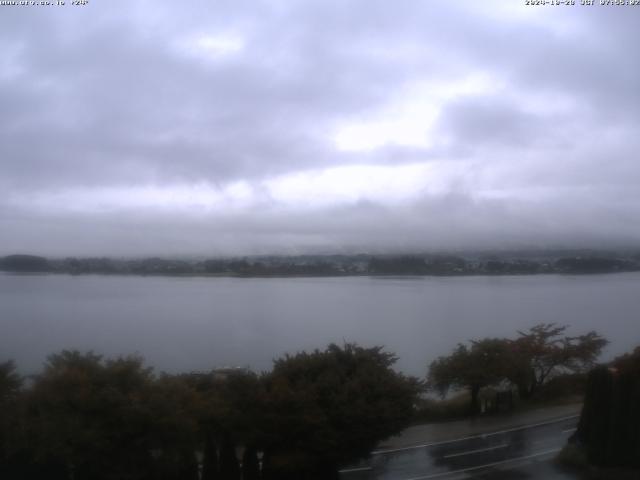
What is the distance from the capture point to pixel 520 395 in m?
25.7

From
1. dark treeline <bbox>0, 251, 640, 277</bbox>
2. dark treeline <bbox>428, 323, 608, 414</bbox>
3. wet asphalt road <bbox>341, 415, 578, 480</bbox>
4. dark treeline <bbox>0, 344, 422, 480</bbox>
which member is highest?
dark treeline <bbox>0, 251, 640, 277</bbox>

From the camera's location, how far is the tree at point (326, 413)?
43.8 ft

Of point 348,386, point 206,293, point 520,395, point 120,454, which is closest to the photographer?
point 120,454

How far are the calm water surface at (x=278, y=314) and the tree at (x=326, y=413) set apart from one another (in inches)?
333

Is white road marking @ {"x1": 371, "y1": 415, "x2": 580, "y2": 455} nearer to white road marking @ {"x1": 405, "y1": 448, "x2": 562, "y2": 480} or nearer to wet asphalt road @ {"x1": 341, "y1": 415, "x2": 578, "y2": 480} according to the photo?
wet asphalt road @ {"x1": 341, "y1": 415, "x2": 578, "y2": 480}

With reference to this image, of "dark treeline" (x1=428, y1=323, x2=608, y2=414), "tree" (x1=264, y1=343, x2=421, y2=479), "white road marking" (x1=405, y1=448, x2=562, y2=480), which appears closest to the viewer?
"tree" (x1=264, y1=343, x2=421, y2=479)

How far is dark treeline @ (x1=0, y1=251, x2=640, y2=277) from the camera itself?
1276 inches

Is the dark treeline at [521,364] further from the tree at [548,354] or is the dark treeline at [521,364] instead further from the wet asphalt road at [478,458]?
the wet asphalt road at [478,458]

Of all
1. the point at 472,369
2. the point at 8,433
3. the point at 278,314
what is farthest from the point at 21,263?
the point at 472,369

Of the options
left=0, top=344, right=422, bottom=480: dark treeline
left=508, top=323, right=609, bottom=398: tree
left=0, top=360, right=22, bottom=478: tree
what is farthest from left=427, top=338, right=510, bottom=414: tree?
left=0, top=360, right=22, bottom=478: tree

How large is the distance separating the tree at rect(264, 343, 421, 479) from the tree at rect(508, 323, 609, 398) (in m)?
12.3

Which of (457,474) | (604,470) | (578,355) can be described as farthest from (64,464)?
(578,355)

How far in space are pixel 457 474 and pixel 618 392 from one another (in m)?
4.05

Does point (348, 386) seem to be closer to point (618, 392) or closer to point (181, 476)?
point (181, 476)
